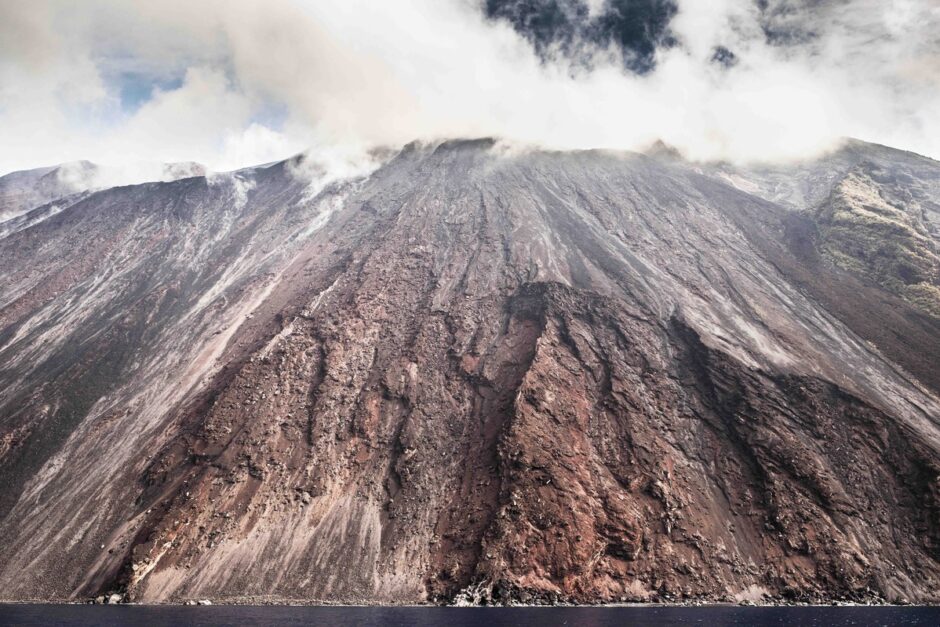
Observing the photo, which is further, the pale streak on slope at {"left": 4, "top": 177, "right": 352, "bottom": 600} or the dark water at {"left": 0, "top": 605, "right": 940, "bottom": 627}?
the pale streak on slope at {"left": 4, "top": 177, "right": 352, "bottom": 600}

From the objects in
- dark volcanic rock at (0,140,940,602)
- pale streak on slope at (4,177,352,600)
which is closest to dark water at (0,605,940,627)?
dark volcanic rock at (0,140,940,602)

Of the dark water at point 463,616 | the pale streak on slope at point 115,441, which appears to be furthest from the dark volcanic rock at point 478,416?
the dark water at point 463,616

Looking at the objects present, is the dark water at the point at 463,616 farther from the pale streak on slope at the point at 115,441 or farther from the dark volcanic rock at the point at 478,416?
the pale streak on slope at the point at 115,441

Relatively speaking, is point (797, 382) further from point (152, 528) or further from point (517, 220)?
point (152, 528)

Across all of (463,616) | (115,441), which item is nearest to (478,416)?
(463,616)

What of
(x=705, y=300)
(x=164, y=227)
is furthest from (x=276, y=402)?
(x=164, y=227)

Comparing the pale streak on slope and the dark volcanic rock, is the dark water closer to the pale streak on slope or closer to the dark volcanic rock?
the dark volcanic rock

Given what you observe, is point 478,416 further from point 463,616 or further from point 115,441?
point 115,441
